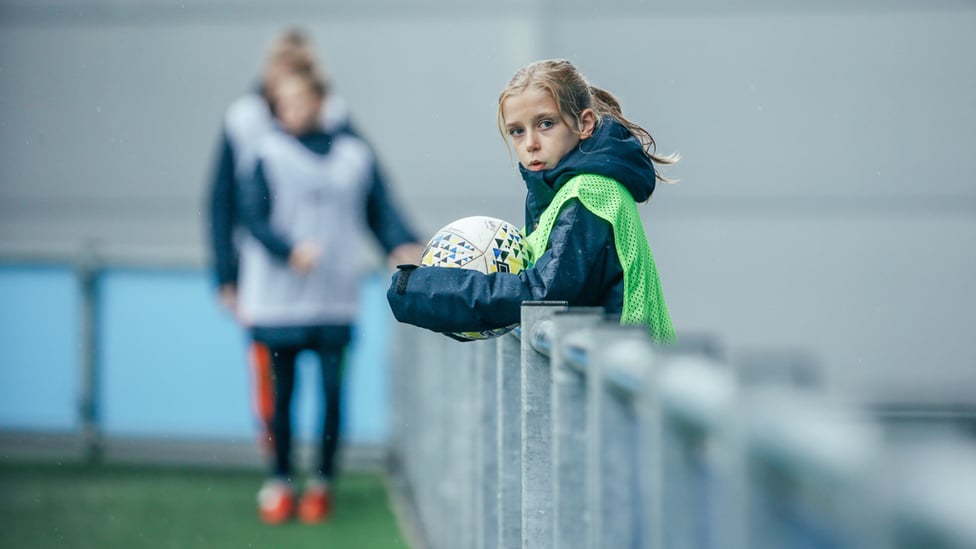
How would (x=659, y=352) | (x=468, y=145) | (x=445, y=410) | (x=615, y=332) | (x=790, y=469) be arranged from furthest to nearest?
(x=468, y=145)
(x=445, y=410)
(x=615, y=332)
(x=659, y=352)
(x=790, y=469)

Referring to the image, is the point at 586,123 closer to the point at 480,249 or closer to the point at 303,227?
the point at 480,249

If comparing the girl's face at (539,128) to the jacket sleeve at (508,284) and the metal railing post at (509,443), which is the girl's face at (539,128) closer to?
the jacket sleeve at (508,284)

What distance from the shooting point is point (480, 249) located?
266 cm

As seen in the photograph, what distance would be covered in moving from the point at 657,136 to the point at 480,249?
8.76 metres

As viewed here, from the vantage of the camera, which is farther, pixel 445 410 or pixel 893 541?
pixel 445 410

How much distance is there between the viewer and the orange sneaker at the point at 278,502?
20.4 feet

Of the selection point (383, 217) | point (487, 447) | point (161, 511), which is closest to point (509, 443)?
point (487, 447)

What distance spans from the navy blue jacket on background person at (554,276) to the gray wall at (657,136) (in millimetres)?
8275

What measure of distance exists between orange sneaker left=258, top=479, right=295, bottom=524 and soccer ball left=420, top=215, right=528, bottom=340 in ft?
12.1

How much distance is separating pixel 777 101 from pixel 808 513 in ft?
34.4

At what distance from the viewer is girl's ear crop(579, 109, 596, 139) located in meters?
2.64

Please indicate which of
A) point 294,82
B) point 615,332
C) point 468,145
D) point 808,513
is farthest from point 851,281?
point 808,513

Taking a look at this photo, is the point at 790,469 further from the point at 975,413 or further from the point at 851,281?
the point at 851,281

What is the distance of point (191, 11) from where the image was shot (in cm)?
1116
